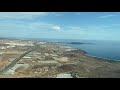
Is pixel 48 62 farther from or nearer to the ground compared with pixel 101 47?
nearer to the ground

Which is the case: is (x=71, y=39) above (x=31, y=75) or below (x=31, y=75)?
above

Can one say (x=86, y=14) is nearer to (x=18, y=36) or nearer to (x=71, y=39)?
(x=71, y=39)
